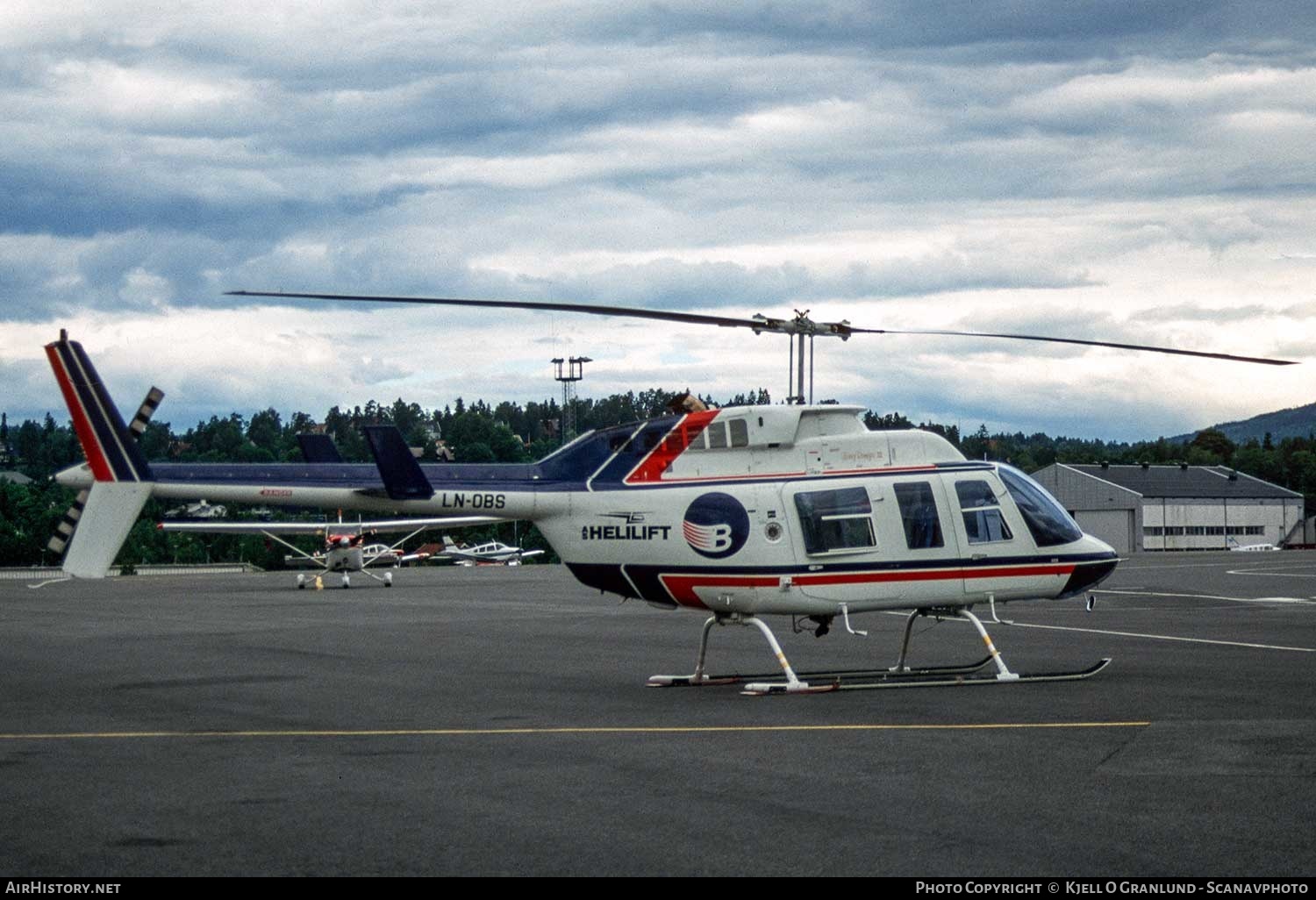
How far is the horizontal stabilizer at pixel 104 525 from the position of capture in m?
18.7

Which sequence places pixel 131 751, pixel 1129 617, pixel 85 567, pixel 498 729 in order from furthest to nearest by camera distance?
pixel 1129 617, pixel 85 567, pixel 498 729, pixel 131 751

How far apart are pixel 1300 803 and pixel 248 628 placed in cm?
2665

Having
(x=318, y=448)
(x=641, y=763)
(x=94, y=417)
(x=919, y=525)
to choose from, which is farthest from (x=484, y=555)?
(x=641, y=763)

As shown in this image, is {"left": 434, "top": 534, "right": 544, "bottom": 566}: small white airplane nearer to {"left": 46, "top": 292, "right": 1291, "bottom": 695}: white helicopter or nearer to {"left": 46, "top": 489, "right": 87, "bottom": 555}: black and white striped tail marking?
{"left": 46, "top": 489, "right": 87, "bottom": 555}: black and white striped tail marking

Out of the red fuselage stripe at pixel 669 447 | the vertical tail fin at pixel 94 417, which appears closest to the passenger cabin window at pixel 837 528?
the red fuselage stripe at pixel 669 447

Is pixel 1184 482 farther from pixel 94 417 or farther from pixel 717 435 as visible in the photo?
pixel 94 417

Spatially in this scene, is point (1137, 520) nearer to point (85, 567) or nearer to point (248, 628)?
point (248, 628)

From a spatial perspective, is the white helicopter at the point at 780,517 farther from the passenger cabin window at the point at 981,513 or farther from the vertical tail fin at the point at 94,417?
the vertical tail fin at the point at 94,417

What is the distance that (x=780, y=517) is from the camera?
19.0m

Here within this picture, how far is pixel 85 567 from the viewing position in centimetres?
1864

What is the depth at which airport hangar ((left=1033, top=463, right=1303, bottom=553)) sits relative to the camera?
135625 millimetres

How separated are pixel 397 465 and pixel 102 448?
4495 millimetres
